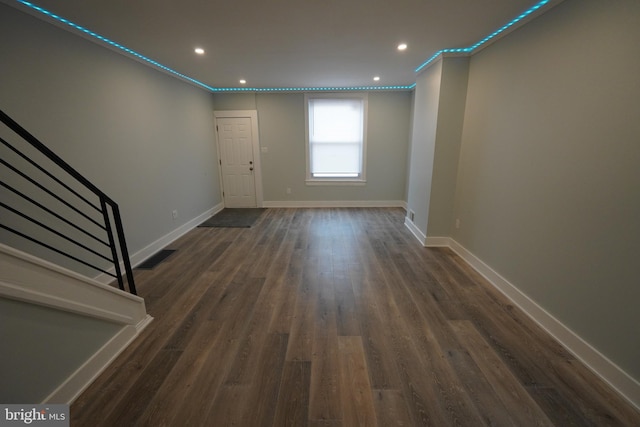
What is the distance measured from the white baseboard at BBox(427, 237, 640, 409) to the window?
372 cm

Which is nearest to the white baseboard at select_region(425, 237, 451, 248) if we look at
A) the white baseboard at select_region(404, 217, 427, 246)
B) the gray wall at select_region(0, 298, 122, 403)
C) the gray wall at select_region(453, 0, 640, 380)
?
the white baseboard at select_region(404, 217, 427, 246)

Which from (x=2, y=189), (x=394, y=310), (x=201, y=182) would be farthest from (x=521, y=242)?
(x=201, y=182)

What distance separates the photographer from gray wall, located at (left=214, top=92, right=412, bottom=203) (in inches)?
225

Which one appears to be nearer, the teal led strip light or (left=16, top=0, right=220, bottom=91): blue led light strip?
(left=16, top=0, right=220, bottom=91): blue led light strip

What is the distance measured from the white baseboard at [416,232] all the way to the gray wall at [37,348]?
3.82 metres

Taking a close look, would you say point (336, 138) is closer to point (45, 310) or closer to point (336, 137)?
point (336, 137)

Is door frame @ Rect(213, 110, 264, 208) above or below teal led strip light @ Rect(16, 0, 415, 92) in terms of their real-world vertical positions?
below

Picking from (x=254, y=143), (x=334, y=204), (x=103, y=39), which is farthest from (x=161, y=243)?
(x=334, y=204)

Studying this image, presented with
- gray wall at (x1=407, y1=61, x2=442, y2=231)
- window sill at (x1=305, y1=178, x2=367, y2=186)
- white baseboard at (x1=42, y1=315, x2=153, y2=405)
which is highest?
gray wall at (x1=407, y1=61, x2=442, y2=231)

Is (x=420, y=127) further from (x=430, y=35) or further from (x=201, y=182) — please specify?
(x=201, y=182)

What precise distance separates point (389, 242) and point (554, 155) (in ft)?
7.72

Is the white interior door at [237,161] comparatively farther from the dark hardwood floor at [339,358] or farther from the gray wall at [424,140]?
the gray wall at [424,140]

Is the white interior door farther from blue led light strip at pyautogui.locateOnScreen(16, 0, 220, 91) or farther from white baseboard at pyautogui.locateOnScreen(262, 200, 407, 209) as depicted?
blue led light strip at pyautogui.locateOnScreen(16, 0, 220, 91)

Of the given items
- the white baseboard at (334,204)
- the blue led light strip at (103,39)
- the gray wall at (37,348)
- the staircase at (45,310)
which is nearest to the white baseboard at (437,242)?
the white baseboard at (334,204)
